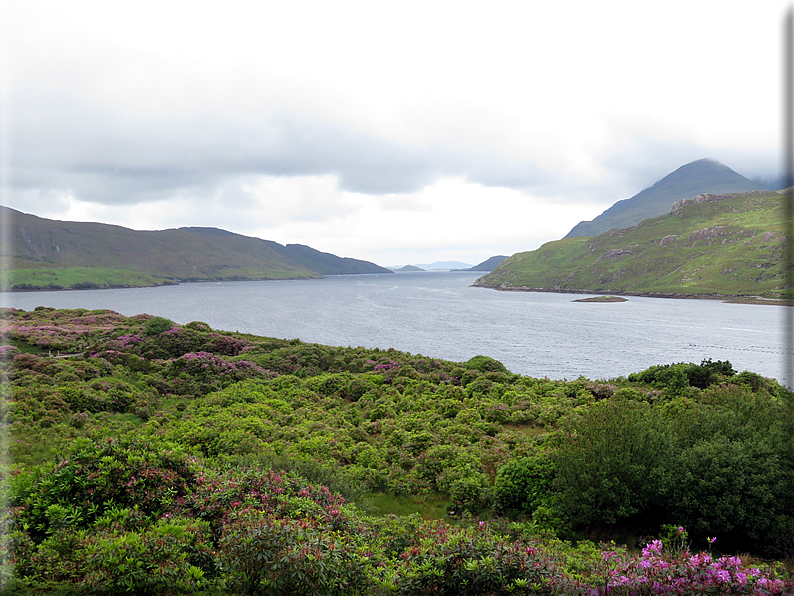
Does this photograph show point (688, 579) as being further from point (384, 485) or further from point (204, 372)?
point (204, 372)

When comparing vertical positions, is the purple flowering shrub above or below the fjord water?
above

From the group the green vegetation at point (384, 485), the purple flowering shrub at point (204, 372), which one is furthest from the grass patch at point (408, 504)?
the purple flowering shrub at point (204, 372)

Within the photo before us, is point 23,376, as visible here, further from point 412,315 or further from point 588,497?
point 412,315

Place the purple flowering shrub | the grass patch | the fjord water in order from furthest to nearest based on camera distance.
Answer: the fjord water → the purple flowering shrub → the grass patch

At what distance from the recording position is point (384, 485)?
60.2ft

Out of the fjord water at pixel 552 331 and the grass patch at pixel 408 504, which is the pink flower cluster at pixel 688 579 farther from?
the fjord water at pixel 552 331

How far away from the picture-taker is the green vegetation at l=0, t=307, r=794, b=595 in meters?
7.68

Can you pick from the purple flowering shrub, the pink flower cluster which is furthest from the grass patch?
the purple flowering shrub

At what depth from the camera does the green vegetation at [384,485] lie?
7.68 m

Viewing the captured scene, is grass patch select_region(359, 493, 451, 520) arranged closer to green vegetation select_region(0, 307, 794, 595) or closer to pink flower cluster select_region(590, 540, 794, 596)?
green vegetation select_region(0, 307, 794, 595)

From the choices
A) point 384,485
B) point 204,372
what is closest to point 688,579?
point 384,485

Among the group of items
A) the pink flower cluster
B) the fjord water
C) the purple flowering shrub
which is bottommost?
the fjord water

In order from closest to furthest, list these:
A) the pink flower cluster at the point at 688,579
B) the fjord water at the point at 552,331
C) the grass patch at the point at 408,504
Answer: the pink flower cluster at the point at 688,579
the grass patch at the point at 408,504
the fjord water at the point at 552,331

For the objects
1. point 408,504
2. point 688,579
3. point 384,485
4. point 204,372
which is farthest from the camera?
point 204,372
